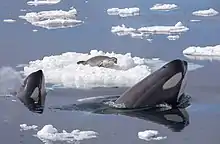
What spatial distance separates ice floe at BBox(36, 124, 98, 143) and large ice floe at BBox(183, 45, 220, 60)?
3.38 m

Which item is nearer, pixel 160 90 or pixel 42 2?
pixel 160 90

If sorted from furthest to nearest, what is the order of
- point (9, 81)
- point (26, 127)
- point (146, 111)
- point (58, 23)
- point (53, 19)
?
point (53, 19), point (58, 23), point (9, 81), point (146, 111), point (26, 127)

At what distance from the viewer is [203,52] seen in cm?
916

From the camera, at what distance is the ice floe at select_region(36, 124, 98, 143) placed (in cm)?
578

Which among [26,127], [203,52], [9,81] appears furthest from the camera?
[203,52]

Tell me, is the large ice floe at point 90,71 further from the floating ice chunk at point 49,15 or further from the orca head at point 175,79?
the floating ice chunk at point 49,15

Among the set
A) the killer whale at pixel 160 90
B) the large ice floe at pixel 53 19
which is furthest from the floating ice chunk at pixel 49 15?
the killer whale at pixel 160 90

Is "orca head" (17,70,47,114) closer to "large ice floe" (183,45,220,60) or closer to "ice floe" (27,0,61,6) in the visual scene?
"large ice floe" (183,45,220,60)

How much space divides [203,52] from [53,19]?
4106 mm

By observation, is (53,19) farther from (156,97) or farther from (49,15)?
(156,97)

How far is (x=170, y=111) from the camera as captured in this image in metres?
6.58

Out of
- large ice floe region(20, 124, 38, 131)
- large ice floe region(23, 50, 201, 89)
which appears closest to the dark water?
large ice floe region(20, 124, 38, 131)

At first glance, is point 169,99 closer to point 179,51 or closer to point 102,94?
point 102,94

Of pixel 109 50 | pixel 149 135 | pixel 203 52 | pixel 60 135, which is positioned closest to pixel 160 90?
pixel 149 135
